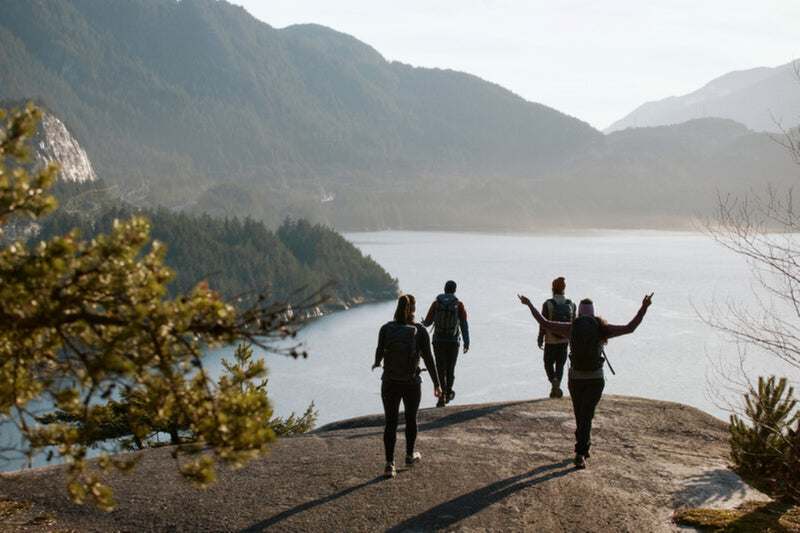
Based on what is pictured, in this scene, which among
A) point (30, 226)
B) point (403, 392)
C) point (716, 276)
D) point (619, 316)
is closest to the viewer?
point (403, 392)

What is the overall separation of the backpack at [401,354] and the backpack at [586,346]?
1960 millimetres

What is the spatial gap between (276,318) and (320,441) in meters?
7.44

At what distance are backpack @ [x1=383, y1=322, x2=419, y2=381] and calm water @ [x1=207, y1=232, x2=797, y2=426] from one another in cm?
1959

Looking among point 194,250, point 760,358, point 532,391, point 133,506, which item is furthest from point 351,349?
point 133,506

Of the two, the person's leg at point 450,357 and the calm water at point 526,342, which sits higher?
the person's leg at point 450,357

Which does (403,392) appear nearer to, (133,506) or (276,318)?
(133,506)

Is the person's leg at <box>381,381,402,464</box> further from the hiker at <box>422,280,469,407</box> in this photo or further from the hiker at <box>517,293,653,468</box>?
the hiker at <box>422,280,469,407</box>

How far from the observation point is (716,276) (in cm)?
13812

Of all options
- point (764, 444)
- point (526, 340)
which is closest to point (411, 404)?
point (764, 444)

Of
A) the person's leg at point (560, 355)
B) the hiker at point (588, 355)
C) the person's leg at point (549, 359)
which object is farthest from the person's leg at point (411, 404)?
the person's leg at point (560, 355)

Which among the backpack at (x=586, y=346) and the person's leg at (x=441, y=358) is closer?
the backpack at (x=586, y=346)

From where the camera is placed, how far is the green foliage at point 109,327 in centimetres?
402

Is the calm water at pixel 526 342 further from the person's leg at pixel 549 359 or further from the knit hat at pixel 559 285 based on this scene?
the knit hat at pixel 559 285

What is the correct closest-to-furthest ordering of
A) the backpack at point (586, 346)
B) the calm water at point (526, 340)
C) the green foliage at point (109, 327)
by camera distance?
the green foliage at point (109, 327) → the backpack at point (586, 346) → the calm water at point (526, 340)
